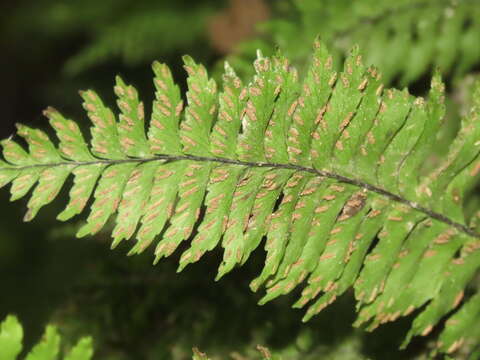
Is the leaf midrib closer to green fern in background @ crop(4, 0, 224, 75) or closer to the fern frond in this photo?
the fern frond

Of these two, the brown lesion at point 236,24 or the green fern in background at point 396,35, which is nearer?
the green fern in background at point 396,35

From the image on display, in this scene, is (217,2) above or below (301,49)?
above

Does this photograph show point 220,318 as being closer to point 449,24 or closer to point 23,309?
point 449,24

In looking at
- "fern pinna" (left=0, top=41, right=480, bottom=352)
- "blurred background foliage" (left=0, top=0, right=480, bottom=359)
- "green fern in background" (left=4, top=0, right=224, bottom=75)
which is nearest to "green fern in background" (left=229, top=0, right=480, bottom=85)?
"blurred background foliage" (left=0, top=0, right=480, bottom=359)

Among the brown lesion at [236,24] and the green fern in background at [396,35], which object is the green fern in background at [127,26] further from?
the green fern in background at [396,35]

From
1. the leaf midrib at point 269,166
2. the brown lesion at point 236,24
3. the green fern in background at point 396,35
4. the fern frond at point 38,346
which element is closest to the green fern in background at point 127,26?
the brown lesion at point 236,24

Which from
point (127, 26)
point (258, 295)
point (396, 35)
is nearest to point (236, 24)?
point (127, 26)

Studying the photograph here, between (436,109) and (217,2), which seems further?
(217,2)

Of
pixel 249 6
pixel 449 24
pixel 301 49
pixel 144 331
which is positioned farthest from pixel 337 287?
pixel 249 6
